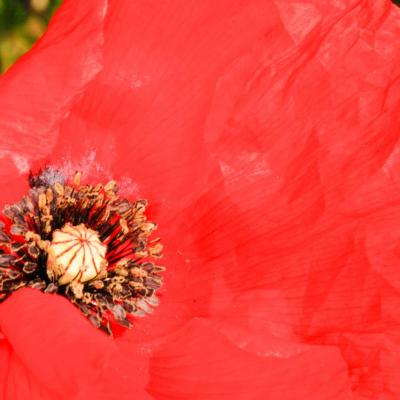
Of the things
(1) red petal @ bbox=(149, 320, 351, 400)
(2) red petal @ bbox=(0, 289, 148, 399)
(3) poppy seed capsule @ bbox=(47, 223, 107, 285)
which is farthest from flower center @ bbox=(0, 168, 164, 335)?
(2) red petal @ bbox=(0, 289, 148, 399)

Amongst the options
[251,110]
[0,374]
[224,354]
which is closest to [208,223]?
[251,110]

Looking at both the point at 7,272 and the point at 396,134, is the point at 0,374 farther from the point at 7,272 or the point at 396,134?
the point at 396,134

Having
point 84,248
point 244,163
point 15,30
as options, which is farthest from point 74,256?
point 15,30

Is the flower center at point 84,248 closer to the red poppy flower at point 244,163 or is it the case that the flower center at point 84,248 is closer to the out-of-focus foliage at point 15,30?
the red poppy flower at point 244,163

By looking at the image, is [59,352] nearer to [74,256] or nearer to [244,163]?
[74,256]

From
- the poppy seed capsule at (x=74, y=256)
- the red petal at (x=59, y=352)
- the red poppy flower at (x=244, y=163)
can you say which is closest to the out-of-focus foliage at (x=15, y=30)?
the red poppy flower at (x=244, y=163)

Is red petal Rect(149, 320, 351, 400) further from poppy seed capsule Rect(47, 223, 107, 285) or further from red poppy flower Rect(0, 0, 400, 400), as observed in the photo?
poppy seed capsule Rect(47, 223, 107, 285)
